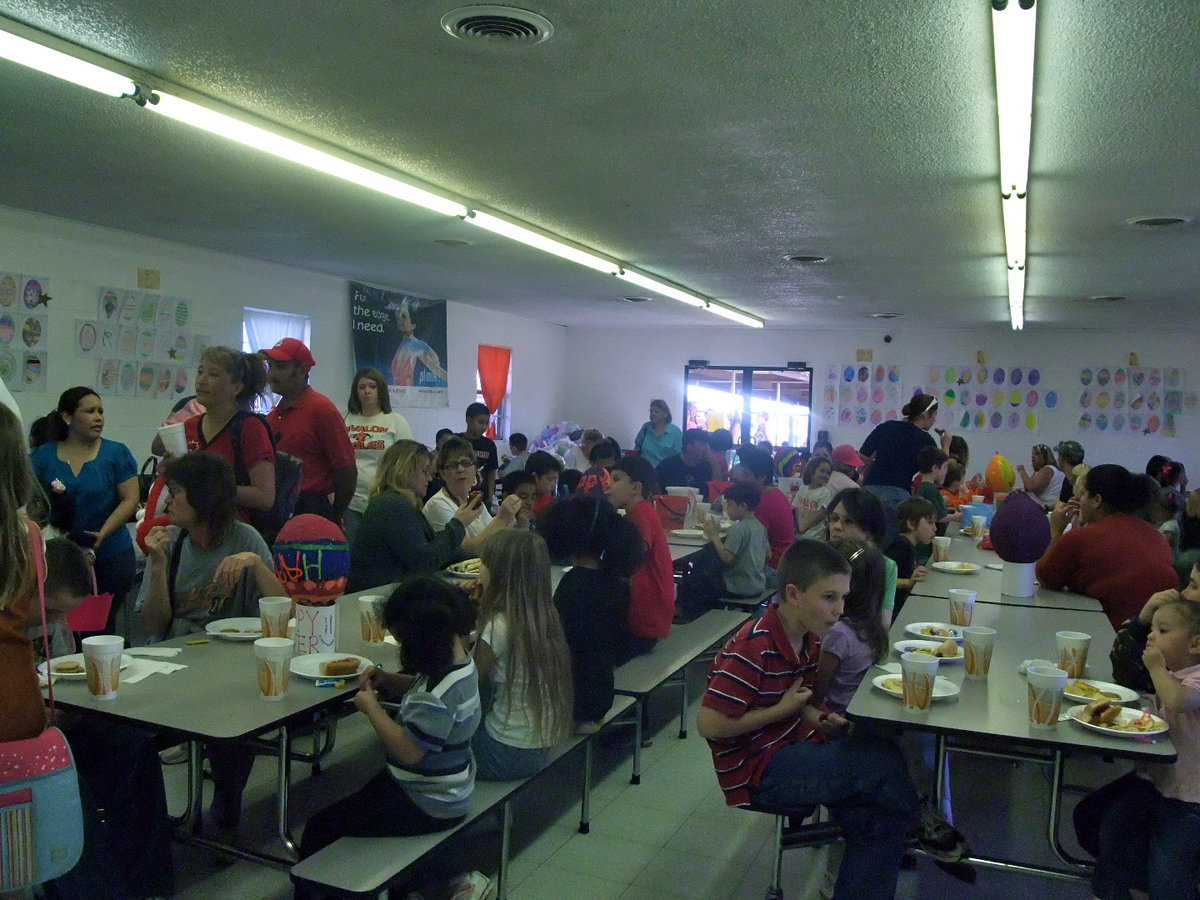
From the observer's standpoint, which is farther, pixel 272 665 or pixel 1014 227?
pixel 1014 227

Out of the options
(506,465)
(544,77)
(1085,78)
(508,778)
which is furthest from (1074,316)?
(508,778)

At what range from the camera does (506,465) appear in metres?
9.66

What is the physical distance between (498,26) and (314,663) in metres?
2.03

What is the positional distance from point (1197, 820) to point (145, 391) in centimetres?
696

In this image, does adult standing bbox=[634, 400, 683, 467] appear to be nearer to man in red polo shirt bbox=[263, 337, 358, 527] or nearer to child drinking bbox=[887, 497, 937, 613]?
child drinking bbox=[887, 497, 937, 613]

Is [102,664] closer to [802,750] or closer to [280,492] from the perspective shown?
[280,492]

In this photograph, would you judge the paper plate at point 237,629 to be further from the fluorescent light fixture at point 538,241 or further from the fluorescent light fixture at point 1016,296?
the fluorescent light fixture at point 1016,296

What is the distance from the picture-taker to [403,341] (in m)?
10.2

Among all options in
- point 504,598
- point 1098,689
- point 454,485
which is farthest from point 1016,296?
point 504,598

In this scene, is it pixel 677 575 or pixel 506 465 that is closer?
pixel 677 575

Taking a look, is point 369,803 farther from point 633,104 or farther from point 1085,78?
point 1085,78

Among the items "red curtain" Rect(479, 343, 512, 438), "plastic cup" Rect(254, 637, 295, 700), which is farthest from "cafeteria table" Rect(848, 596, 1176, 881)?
"red curtain" Rect(479, 343, 512, 438)

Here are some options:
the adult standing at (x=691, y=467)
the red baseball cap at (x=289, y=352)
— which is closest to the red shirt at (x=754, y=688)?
the red baseball cap at (x=289, y=352)

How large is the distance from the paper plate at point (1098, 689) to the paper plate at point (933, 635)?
555 millimetres
